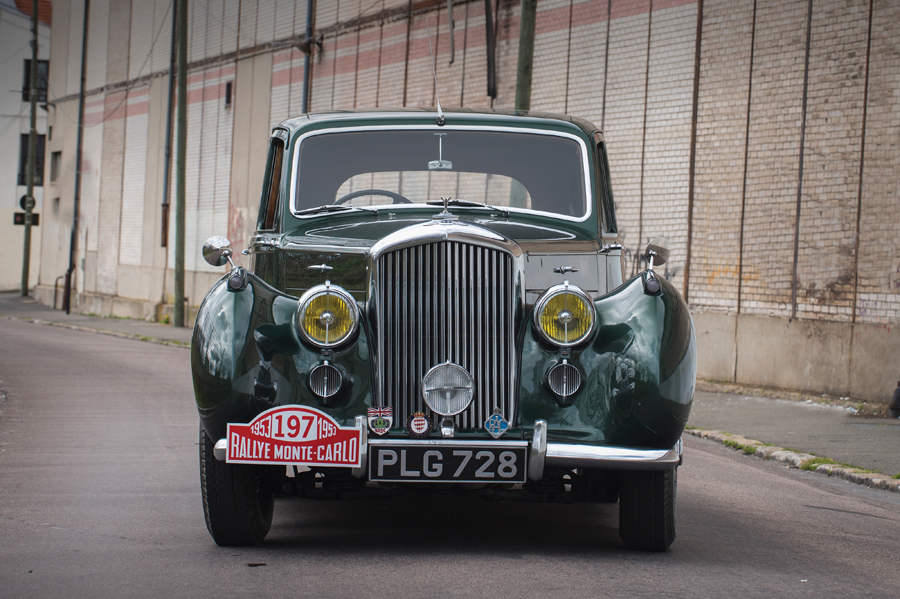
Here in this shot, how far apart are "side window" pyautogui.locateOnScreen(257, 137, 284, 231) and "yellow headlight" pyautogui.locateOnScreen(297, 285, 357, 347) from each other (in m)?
1.42

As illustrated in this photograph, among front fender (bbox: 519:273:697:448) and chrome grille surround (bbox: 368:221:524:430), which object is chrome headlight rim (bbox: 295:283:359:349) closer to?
chrome grille surround (bbox: 368:221:524:430)

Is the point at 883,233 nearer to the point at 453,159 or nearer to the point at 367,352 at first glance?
the point at 453,159

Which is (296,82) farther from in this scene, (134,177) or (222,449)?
(222,449)

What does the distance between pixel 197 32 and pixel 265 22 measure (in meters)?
4.23

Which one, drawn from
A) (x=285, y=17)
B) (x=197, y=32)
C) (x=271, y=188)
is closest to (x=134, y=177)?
(x=197, y=32)

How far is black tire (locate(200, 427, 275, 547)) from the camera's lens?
454cm

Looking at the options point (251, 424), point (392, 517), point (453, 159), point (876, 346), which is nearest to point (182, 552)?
point (251, 424)

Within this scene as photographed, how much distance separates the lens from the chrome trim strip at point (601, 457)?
4316 millimetres

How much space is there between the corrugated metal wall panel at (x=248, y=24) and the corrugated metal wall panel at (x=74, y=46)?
1267 cm

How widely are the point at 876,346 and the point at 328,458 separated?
9020mm

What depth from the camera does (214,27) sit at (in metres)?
28.4

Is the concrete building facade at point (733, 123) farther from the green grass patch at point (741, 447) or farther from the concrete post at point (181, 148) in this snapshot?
the green grass patch at point (741, 447)

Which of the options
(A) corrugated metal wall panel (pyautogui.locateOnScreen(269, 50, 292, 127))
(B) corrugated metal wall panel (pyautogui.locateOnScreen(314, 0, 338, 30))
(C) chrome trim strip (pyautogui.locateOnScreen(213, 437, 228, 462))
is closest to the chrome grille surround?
(C) chrome trim strip (pyautogui.locateOnScreen(213, 437, 228, 462))

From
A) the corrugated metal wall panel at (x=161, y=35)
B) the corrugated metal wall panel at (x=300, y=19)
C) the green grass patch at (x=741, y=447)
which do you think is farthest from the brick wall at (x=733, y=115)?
the corrugated metal wall panel at (x=161, y=35)
